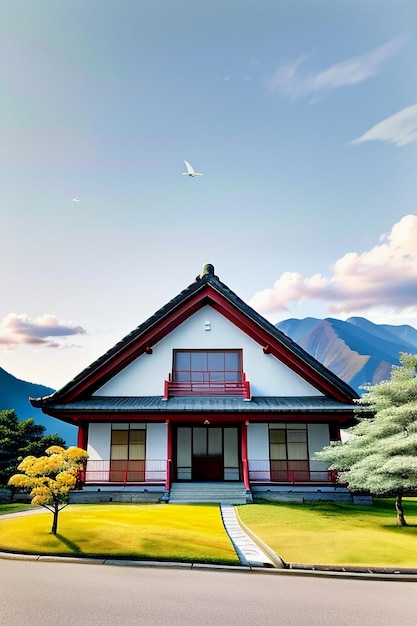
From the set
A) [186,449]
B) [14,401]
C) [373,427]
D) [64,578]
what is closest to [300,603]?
[64,578]

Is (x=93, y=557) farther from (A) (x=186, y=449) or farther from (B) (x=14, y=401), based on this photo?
(B) (x=14, y=401)

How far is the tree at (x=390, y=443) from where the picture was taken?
13664 mm

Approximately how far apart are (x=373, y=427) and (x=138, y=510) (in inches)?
300

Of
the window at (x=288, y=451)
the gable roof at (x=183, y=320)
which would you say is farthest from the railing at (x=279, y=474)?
the gable roof at (x=183, y=320)

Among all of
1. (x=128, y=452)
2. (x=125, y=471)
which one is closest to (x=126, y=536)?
(x=125, y=471)

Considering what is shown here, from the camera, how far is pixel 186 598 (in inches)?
287

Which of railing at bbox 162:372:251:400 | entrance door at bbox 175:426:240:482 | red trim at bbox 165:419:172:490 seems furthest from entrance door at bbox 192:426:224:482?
red trim at bbox 165:419:172:490

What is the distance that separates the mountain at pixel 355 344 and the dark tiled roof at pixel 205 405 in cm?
7648

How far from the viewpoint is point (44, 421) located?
85.9 m

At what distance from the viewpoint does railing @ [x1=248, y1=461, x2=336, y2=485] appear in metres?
20.8

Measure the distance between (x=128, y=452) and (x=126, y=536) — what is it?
34.6 ft

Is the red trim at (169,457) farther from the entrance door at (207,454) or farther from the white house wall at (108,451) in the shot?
the entrance door at (207,454)

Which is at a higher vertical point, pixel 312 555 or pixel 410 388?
pixel 410 388

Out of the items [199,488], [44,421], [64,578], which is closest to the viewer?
[64,578]
